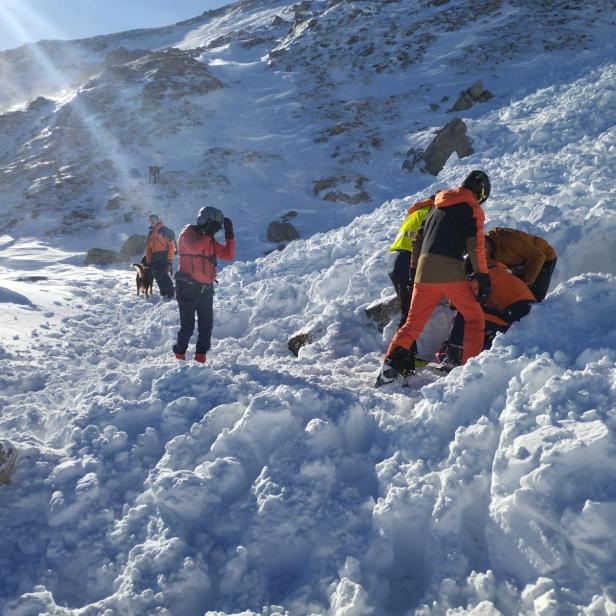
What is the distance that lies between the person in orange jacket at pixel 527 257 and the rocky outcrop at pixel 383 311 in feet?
4.33

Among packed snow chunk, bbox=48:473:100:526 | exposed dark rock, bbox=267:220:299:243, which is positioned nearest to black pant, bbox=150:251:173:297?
exposed dark rock, bbox=267:220:299:243

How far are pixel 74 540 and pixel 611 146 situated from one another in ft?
37.7

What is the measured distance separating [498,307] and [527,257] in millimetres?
559

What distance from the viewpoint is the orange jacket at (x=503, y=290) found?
4.56 metres

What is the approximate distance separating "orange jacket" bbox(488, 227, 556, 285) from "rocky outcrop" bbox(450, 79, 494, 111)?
2026 centimetres

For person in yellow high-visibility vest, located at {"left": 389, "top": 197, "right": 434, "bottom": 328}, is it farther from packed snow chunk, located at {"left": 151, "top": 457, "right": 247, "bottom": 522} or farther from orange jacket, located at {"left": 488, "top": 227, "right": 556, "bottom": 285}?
packed snow chunk, located at {"left": 151, "top": 457, "right": 247, "bottom": 522}

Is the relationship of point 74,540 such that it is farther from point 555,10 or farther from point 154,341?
point 555,10

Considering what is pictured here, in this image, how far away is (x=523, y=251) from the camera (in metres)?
4.71

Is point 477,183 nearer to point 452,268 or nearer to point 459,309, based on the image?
point 452,268

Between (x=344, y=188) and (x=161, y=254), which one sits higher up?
(x=161, y=254)

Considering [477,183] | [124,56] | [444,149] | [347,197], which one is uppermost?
[124,56]

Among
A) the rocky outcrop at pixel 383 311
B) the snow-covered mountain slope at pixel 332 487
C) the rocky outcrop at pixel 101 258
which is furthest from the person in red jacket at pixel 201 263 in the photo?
the rocky outcrop at pixel 101 258

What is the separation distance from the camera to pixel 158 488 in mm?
3066

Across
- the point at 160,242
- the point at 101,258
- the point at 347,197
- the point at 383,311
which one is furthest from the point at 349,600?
the point at 347,197
